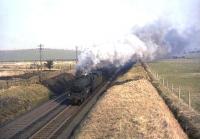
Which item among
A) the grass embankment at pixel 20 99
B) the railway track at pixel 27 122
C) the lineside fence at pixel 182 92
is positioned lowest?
the railway track at pixel 27 122

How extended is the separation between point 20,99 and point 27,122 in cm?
1067

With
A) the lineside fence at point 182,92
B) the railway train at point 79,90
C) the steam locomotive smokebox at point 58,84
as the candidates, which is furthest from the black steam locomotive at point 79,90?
→ the steam locomotive smokebox at point 58,84

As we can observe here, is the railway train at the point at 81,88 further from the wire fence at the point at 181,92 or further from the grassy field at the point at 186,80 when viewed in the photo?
the grassy field at the point at 186,80

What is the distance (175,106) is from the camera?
33.9 metres

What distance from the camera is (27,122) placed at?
37.8m

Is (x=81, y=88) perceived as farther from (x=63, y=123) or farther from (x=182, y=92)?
(x=182, y=92)

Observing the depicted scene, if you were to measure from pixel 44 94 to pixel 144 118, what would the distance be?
103 feet

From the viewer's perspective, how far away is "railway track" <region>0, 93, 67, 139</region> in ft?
107

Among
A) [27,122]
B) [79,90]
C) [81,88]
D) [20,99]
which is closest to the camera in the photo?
[27,122]

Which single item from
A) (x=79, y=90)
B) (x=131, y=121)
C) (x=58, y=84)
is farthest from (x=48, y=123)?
(x=58, y=84)

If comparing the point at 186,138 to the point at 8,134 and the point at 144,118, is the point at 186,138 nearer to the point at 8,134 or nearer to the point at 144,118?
the point at 144,118

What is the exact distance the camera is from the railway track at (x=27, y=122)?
32.7 meters

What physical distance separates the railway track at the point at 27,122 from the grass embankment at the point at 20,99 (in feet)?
4.48

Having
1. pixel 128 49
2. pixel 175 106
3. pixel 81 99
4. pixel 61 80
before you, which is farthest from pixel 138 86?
pixel 128 49
